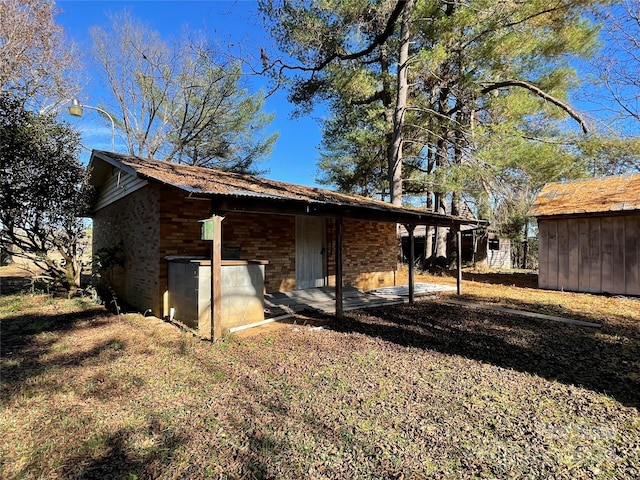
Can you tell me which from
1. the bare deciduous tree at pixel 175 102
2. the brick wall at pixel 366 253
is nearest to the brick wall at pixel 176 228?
the brick wall at pixel 366 253

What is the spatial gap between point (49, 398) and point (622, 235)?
1223 cm

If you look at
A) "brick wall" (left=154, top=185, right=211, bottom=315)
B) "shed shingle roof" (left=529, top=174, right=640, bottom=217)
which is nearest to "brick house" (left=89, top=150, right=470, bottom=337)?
"brick wall" (left=154, top=185, right=211, bottom=315)

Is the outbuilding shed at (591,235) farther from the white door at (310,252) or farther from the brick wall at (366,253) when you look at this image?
the white door at (310,252)

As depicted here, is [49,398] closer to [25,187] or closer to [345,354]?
[345,354]

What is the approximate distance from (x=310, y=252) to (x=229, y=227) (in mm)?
2515

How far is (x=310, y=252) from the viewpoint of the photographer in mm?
9141

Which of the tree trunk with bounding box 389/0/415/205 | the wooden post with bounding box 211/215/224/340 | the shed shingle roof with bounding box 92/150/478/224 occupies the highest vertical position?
the tree trunk with bounding box 389/0/415/205

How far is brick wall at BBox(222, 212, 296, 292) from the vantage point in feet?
24.8

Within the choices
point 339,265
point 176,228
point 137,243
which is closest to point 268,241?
point 176,228

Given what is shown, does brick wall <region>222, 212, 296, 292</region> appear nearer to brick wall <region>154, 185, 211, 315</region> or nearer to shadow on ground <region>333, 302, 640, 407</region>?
brick wall <region>154, 185, 211, 315</region>

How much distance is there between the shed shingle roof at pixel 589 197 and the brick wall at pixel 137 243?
1052cm

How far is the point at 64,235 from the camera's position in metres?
8.36

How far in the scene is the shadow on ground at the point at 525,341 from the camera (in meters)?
3.82

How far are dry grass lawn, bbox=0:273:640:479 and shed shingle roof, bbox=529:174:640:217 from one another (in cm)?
475
